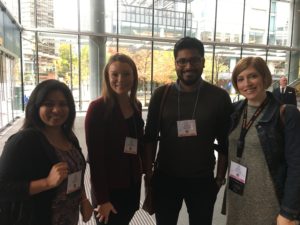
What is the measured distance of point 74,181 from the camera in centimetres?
149

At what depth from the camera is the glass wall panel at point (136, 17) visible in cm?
1110

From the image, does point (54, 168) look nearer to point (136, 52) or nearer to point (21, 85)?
point (21, 85)

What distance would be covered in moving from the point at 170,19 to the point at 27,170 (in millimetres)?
11457

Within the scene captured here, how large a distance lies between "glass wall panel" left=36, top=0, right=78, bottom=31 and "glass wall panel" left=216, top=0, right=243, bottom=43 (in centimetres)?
607

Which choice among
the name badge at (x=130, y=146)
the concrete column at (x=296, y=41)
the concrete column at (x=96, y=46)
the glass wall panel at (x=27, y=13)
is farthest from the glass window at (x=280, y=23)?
the name badge at (x=130, y=146)

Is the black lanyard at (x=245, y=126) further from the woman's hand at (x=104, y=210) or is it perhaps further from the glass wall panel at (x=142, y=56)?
the glass wall panel at (x=142, y=56)

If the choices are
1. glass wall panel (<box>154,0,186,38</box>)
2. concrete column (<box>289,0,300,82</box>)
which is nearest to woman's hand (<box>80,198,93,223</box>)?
glass wall panel (<box>154,0,186,38</box>)

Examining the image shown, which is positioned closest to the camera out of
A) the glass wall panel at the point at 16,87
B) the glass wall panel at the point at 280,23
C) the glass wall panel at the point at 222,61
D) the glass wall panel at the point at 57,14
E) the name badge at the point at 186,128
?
the name badge at the point at 186,128

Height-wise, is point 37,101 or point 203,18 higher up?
point 203,18

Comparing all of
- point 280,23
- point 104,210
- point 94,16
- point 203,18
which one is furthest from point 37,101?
point 280,23

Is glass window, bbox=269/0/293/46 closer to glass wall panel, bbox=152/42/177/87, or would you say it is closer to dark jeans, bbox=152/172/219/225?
glass wall panel, bbox=152/42/177/87

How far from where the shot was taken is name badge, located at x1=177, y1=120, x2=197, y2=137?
1.79 metres

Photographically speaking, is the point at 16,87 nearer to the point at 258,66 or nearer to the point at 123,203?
the point at 123,203

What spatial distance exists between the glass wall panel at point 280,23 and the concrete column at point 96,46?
7892 millimetres
